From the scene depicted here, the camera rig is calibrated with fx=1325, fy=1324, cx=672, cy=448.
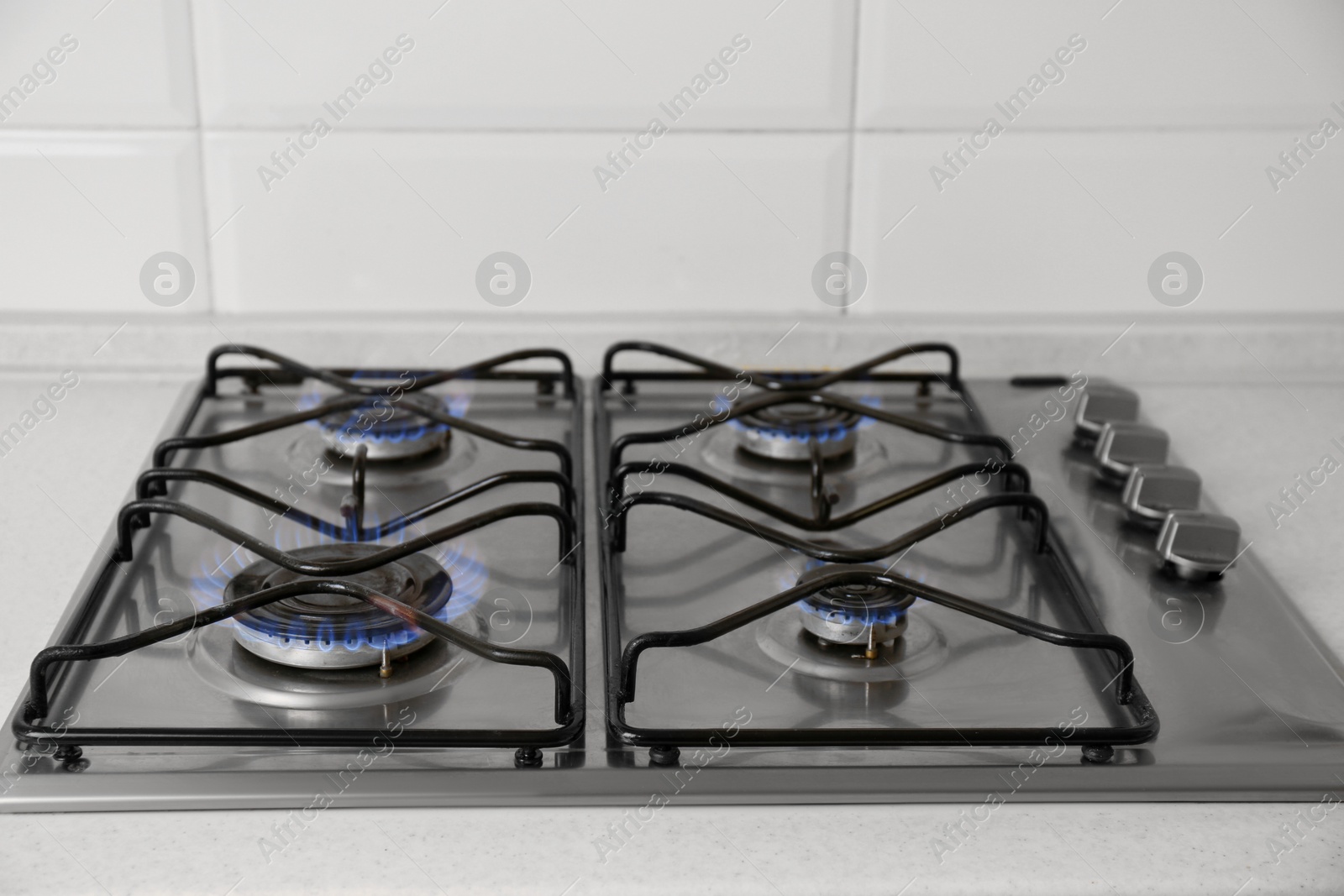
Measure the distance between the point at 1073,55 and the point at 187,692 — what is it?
843 mm

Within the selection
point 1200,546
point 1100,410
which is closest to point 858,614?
point 1200,546

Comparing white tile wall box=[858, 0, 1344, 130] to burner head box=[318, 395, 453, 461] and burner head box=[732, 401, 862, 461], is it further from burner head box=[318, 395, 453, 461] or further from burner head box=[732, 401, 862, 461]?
burner head box=[318, 395, 453, 461]

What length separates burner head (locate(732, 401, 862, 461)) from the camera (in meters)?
0.97

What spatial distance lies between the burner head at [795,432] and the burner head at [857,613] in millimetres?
247

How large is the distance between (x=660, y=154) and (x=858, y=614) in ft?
1.76

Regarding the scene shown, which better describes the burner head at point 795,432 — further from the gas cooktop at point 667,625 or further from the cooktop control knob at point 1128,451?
the cooktop control knob at point 1128,451

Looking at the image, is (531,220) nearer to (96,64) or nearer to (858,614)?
(96,64)

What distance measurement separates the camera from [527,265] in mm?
1132

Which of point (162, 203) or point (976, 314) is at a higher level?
point (162, 203)

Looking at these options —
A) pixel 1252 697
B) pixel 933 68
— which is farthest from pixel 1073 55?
pixel 1252 697

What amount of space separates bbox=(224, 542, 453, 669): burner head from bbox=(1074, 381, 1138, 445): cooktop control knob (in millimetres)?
530

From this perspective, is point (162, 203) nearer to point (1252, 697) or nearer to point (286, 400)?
point (286, 400)

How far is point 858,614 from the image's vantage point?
0.70m

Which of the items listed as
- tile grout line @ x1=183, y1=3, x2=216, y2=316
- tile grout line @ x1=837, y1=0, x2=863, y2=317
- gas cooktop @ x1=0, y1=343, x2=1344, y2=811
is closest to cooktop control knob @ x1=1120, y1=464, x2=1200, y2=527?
gas cooktop @ x1=0, y1=343, x2=1344, y2=811
